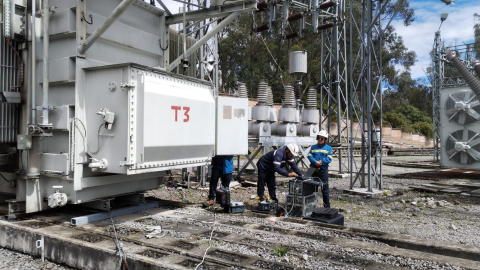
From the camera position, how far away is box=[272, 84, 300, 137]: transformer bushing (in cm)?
1389

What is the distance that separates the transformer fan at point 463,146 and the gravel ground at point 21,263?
12229 mm

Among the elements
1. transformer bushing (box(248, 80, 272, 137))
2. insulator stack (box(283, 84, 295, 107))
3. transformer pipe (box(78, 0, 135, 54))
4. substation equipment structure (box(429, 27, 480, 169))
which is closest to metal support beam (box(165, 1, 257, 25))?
transformer pipe (box(78, 0, 135, 54))

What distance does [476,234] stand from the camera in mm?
6977

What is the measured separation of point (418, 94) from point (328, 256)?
5550 cm

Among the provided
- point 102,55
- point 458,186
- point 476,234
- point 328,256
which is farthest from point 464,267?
point 458,186

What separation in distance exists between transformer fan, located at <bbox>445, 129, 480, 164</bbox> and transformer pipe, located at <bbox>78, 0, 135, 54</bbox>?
38.0 feet

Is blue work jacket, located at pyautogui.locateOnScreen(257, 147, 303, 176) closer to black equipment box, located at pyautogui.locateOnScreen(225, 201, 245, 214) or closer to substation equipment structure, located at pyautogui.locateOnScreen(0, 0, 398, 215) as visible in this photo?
black equipment box, located at pyautogui.locateOnScreen(225, 201, 245, 214)

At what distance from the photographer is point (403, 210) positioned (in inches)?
363

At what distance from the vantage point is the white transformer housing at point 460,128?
40.3ft

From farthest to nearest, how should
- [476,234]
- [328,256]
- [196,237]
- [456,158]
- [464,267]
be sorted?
1. [456,158]
2. [476,234]
3. [196,237]
4. [328,256]
5. [464,267]

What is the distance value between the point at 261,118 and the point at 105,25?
8114 mm

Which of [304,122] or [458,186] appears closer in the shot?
[458,186]

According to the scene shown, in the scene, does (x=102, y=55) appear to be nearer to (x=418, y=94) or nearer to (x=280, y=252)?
(x=280, y=252)

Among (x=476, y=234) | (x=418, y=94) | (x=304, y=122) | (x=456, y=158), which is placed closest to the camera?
(x=476, y=234)
